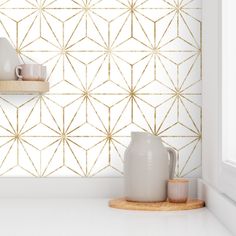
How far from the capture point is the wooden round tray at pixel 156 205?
1.51m

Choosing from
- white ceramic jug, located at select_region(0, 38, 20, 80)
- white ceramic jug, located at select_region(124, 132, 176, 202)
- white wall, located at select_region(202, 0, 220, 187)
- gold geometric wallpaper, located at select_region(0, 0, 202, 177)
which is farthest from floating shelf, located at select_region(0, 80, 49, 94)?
white wall, located at select_region(202, 0, 220, 187)

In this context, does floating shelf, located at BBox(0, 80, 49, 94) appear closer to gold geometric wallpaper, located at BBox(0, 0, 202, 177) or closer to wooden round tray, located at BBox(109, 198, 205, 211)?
gold geometric wallpaper, located at BBox(0, 0, 202, 177)

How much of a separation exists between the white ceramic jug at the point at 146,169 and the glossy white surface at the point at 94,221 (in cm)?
10

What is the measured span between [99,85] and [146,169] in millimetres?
396

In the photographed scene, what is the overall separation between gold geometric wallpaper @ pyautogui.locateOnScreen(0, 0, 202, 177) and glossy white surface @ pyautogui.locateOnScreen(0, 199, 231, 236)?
8.4 inches

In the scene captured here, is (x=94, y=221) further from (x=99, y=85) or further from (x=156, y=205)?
(x=99, y=85)

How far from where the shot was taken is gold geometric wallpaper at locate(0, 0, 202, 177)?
182 cm

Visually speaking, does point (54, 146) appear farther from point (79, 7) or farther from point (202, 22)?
point (202, 22)

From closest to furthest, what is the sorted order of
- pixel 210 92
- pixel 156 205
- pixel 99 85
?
1. pixel 156 205
2. pixel 210 92
3. pixel 99 85

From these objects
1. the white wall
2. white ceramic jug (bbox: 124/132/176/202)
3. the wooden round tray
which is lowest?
the wooden round tray

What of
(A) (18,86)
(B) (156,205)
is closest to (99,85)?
(A) (18,86)

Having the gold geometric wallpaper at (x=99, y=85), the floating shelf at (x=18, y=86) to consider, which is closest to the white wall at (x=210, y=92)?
the gold geometric wallpaper at (x=99, y=85)

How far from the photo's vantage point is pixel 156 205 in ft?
5.06

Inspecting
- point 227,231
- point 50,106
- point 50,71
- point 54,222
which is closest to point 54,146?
point 50,106
